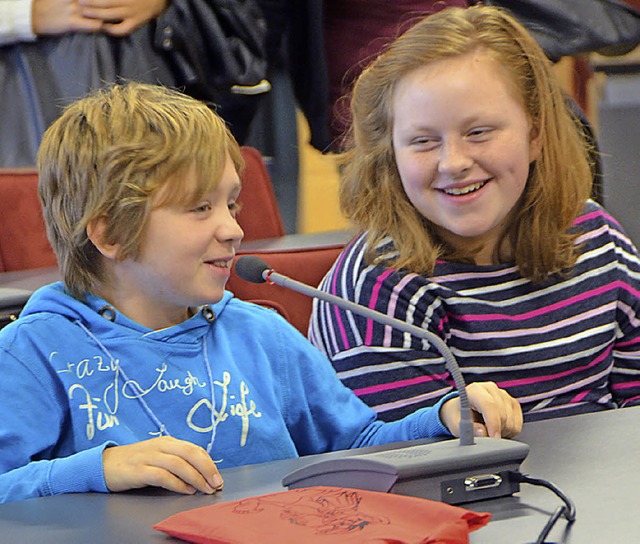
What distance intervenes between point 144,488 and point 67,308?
33 centimetres

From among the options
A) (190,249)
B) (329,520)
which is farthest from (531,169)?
(329,520)

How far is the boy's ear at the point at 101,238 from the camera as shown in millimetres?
1464

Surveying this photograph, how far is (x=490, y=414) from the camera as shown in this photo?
129cm

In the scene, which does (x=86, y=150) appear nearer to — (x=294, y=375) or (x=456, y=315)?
(x=294, y=375)

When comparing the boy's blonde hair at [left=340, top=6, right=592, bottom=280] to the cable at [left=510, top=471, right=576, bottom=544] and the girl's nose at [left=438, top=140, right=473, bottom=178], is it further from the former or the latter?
the cable at [left=510, top=471, right=576, bottom=544]

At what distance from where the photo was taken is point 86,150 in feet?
4.73

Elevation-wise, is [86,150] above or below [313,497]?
above

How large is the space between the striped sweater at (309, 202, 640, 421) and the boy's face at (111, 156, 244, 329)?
347 millimetres

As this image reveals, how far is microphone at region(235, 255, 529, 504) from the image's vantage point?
40.6 inches

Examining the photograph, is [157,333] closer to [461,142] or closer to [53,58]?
[461,142]

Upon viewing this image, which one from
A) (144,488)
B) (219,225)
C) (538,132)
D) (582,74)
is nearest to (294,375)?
(219,225)

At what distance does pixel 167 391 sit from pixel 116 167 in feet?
0.93

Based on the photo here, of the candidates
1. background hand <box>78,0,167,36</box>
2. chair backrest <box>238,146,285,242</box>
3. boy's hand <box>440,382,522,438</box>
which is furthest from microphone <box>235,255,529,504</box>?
background hand <box>78,0,167,36</box>

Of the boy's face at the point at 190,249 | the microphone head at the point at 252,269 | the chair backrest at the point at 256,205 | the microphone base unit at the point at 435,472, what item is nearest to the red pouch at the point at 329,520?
the microphone base unit at the point at 435,472
